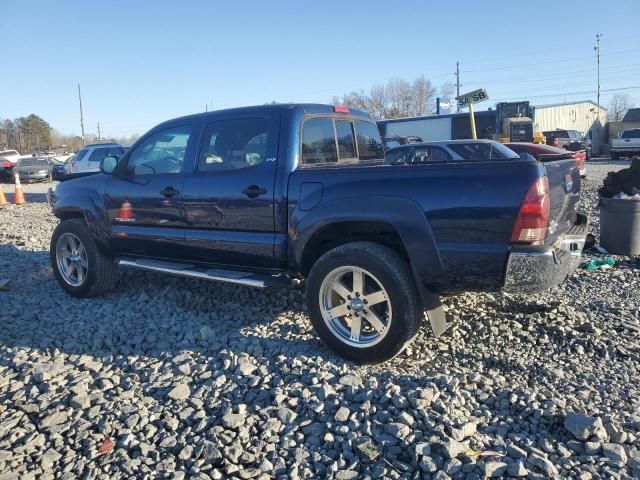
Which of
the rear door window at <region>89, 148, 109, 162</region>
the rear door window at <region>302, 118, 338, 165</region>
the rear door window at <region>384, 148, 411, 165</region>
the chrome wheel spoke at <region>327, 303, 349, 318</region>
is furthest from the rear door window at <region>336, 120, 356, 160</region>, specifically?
the rear door window at <region>89, 148, 109, 162</region>

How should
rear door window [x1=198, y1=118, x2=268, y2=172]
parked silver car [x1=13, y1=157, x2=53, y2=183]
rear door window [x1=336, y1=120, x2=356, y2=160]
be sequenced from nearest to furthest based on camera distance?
rear door window [x1=198, y1=118, x2=268, y2=172] → rear door window [x1=336, y1=120, x2=356, y2=160] → parked silver car [x1=13, y1=157, x2=53, y2=183]

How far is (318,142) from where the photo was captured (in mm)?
4633

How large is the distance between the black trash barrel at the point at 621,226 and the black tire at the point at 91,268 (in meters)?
6.24

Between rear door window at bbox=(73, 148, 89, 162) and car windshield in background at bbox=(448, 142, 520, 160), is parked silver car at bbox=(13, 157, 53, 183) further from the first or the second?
car windshield in background at bbox=(448, 142, 520, 160)

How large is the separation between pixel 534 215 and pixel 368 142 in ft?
8.49

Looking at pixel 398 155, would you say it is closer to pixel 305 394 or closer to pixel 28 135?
pixel 305 394

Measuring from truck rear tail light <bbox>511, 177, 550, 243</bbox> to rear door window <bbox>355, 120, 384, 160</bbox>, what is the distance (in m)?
2.38

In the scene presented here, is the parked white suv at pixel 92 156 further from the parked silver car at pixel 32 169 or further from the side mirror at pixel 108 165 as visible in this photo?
the side mirror at pixel 108 165

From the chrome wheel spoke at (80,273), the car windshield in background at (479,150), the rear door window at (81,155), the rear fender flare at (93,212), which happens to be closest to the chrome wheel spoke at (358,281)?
the rear fender flare at (93,212)

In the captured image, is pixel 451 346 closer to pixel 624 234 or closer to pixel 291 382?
pixel 291 382

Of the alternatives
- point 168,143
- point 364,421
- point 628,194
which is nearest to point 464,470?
point 364,421

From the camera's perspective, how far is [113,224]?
17.7 feet

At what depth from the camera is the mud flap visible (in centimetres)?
362

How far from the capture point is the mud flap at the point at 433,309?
3.62 m
